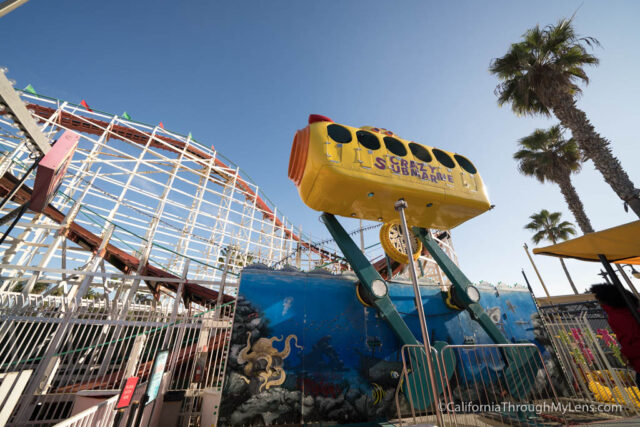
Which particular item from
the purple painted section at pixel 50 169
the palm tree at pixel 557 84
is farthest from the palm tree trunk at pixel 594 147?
the purple painted section at pixel 50 169

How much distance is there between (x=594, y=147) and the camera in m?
7.47

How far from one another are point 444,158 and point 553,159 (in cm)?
1127

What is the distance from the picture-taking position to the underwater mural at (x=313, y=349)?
179 inches

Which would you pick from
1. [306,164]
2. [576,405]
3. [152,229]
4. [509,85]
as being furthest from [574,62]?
[152,229]

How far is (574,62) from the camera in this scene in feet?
28.0

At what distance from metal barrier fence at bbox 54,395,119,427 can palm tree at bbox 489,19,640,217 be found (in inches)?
478

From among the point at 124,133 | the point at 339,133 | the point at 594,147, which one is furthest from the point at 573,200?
the point at 124,133

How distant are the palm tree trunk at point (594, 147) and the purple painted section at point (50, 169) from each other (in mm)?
12865

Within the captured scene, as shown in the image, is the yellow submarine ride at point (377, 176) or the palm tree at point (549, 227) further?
the palm tree at point (549, 227)

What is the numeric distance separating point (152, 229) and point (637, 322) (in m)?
12.7

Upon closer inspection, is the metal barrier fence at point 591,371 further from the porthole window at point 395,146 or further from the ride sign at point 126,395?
the ride sign at point 126,395

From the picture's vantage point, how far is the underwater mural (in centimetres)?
454

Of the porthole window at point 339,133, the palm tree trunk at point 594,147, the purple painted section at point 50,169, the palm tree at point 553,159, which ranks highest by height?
the palm tree at point 553,159

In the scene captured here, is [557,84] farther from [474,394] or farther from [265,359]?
[265,359]
